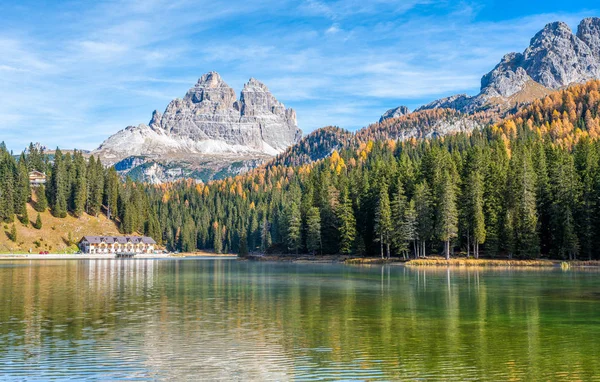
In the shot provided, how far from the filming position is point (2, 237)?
167750 mm

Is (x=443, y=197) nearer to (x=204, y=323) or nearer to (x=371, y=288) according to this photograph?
(x=371, y=288)

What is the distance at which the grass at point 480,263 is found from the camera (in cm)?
9994

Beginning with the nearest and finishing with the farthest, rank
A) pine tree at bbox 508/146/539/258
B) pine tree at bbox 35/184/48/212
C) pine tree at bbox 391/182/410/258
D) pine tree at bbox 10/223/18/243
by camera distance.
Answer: pine tree at bbox 508/146/539/258 < pine tree at bbox 391/182/410/258 < pine tree at bbox 10/223/18/243 < pine tree at bbox 35/184/48/212

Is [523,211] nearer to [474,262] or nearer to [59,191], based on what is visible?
[474,262]

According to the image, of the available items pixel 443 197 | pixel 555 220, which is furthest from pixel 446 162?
pixel 555 220

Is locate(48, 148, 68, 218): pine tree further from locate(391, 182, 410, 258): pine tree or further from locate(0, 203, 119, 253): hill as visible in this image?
locate(391, 182, 410, 258): pine tree

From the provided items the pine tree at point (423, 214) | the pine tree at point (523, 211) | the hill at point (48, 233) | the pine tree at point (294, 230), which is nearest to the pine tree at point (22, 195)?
the hill at point (48, 233)

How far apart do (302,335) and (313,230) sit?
355 feet

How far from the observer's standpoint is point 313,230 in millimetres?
138000

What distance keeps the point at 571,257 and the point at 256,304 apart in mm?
79631

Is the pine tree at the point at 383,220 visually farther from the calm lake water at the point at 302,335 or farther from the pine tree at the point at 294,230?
the calm lake water at the point at 302,335

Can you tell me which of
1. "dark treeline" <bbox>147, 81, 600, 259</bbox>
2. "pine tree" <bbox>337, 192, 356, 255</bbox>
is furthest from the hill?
"pine tree" <bbox>337, 192, 356, 255</bbox>

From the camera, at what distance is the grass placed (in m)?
99.9

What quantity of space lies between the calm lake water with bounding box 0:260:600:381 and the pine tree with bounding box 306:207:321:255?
84.3 m
